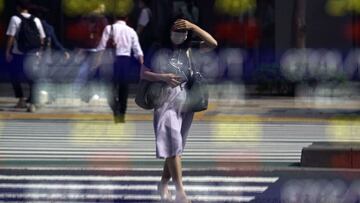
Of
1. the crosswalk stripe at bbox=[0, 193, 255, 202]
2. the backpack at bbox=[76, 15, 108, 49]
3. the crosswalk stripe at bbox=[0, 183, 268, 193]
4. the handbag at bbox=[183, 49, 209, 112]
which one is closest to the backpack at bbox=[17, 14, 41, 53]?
the backpack at bbox=[76, 15, 108, 49]

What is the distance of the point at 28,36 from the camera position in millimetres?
18828

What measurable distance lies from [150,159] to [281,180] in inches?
98.7

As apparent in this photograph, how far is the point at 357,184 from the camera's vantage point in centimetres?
1100

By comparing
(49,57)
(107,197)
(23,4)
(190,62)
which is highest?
(190,62)

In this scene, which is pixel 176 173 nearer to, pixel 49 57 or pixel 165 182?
pixel 165 182

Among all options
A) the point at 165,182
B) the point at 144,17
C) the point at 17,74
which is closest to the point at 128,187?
the point at 165,182

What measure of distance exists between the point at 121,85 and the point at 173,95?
7634 millimetres

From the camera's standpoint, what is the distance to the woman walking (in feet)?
32.1

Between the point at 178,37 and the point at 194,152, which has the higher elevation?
the point at 178,37

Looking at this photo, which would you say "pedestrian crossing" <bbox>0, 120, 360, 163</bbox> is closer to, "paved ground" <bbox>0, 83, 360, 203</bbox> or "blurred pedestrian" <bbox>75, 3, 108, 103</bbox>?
"paved ground" <bbox>0, 83, 360, 203</bbox>

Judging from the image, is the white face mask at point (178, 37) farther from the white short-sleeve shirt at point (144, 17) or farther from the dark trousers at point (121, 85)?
the white short-sleeve shirt at point (144, 17)

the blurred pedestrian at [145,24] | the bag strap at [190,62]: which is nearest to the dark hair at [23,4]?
the blurred pedestrian at [145,24]

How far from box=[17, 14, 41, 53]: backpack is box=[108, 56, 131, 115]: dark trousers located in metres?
1.57

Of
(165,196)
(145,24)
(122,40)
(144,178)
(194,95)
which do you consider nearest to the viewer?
(194,95)
